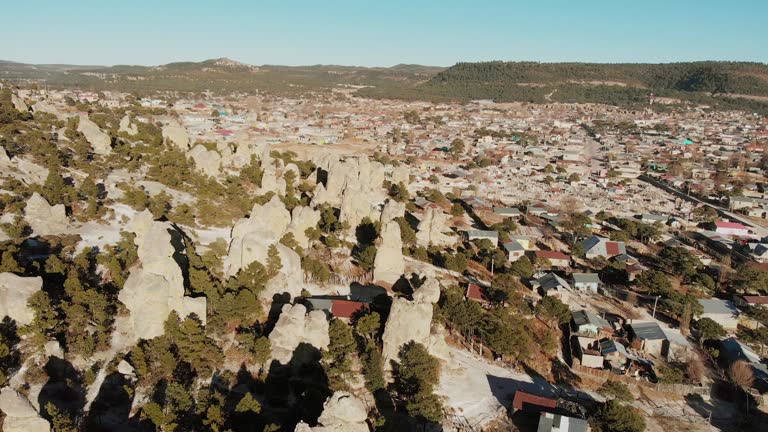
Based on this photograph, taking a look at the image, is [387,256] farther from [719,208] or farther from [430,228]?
[719,208]

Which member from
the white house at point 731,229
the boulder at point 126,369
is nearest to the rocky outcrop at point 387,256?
the boulder at point 126,369

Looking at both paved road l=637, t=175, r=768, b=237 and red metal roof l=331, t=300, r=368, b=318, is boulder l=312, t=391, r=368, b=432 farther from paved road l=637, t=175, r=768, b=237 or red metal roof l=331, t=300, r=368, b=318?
paved road l=637, t=175, r=768, b=237

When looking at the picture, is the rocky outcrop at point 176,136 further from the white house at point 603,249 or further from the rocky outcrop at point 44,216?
the white house at point 603,249

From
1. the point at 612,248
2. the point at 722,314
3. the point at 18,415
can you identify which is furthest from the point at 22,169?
the point at 722,314

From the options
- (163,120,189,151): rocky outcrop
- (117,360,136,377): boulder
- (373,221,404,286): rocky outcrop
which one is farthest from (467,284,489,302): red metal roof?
(163,120,189,151): rocky outcrop

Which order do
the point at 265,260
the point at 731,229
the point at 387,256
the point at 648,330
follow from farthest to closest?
the point at 731,229 → the point at 387,256 → the point at 648,330 → the point at 265,260

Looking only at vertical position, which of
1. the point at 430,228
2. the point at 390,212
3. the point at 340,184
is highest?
the point at 340,184
